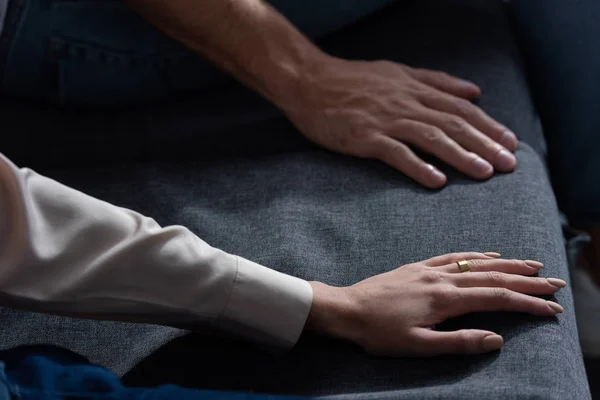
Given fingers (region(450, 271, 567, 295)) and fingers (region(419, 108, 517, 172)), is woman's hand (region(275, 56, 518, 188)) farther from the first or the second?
fingers (region(450, 271, 567, 295))

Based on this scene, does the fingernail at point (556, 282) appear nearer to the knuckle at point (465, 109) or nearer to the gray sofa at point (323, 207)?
the gray sofa at point (323, 207)

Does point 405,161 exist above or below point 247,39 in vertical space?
below

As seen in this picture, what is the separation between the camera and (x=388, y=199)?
103 centimetres

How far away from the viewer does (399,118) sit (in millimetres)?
1119

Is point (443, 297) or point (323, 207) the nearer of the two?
point (443, 297)

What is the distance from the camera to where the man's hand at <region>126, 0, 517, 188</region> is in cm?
108

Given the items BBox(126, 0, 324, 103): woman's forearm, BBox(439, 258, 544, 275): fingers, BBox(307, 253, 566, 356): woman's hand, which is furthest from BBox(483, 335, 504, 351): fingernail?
BBox(126, 0, 324, 103): woman's forearm

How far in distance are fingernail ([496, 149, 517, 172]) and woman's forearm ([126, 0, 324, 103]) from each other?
33 cm

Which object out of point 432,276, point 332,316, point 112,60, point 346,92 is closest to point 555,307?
point 432,276

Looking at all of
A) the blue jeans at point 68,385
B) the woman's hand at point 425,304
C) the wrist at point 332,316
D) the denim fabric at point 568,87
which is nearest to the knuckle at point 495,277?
the woman's hand at point 425,304

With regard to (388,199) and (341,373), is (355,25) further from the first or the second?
(341,373)

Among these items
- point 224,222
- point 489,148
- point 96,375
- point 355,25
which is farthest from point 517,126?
point 96,375

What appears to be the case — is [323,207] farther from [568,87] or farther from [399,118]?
[568,87]

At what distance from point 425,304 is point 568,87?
0.62 meters
